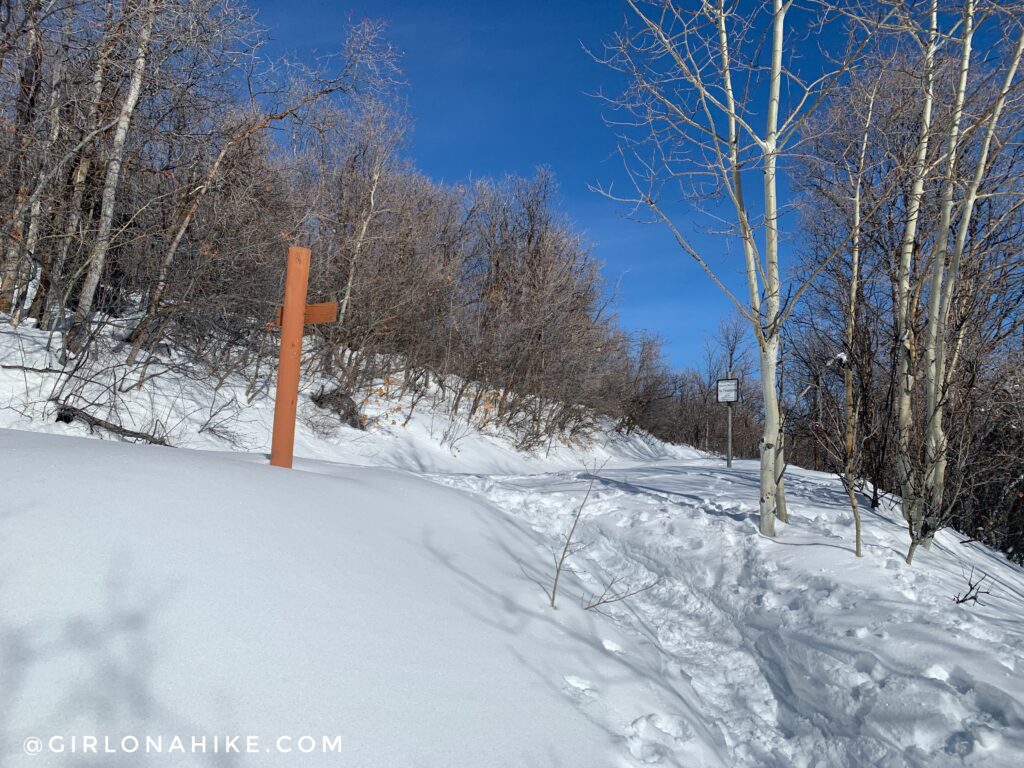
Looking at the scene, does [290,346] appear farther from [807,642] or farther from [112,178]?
[112,178]

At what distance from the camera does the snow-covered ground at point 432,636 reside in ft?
6.00

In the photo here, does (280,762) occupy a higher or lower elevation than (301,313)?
lower

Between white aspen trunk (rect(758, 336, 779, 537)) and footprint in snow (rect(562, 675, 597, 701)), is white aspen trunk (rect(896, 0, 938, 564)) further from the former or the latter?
footprint in snow (rect(562, 675, 597, 701))

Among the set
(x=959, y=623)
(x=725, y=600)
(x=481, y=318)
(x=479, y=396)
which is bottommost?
(x=725, y=600)

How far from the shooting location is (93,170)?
29.8 feet

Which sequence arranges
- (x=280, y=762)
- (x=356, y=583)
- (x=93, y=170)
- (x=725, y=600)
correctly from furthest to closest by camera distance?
(x=93, y=170)
(x=725, y=600)
(x=356, y=583)
(x=280, y=762)

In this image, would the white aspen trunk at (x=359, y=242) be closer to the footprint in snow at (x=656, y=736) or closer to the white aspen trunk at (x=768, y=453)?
the white aspen trunk at (x=768, y=453)

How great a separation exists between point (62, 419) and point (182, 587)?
19.9ft

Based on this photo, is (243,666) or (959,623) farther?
(959,623)

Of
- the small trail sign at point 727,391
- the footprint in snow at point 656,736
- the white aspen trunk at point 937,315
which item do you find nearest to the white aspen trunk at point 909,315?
the white aspen trunk at point 937,315

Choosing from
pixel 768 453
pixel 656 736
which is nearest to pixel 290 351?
pixel 656 736

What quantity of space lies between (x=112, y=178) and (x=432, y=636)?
853 centimetres

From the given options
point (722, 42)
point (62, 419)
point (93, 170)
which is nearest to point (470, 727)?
point (722, 42)

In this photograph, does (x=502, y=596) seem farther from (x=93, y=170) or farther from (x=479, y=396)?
(x=479, y=396)
